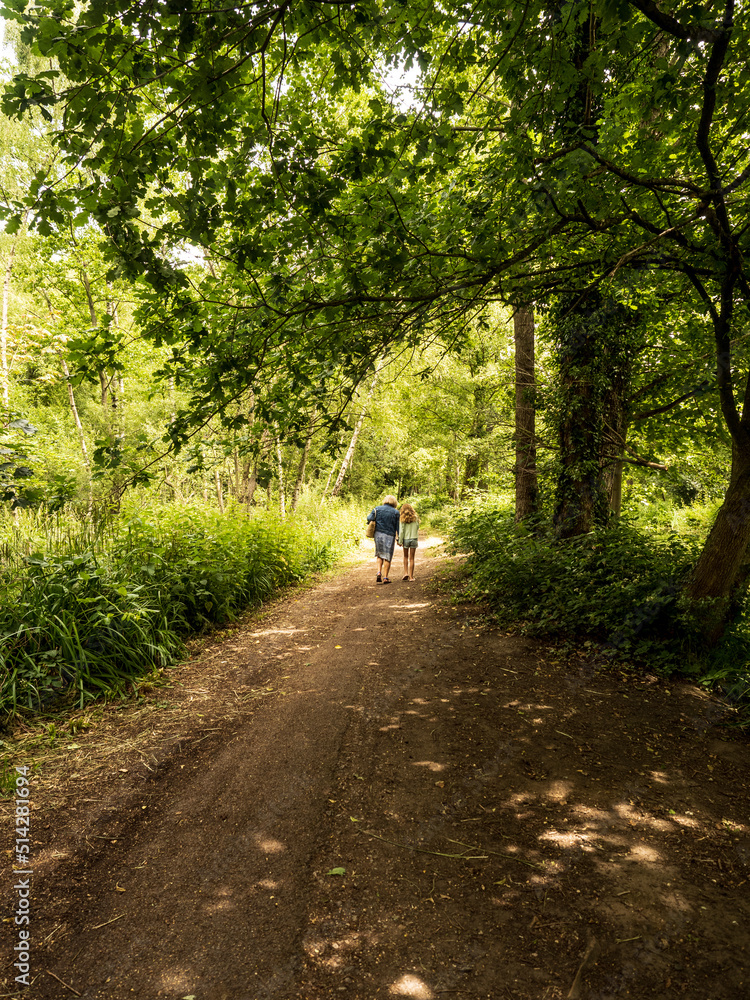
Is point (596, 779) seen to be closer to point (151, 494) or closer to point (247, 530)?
point (247, 530)

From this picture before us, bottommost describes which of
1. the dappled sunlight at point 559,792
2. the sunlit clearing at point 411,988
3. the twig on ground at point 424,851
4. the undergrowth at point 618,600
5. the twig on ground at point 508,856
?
the sunlit clearing at point 411,988

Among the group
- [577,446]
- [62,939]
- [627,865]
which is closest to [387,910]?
[627,865]

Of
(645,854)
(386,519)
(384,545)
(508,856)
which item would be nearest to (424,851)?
(508,856)

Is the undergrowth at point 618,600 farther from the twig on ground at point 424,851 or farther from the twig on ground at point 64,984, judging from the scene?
the twig on ground at point 64,984

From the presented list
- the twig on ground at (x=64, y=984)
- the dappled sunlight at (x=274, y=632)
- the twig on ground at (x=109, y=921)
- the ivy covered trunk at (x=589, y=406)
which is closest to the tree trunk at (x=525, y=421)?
the ivy covered trunk at (x=589, y=406)

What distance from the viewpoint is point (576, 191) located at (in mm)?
3504

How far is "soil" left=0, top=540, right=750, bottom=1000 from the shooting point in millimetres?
2092

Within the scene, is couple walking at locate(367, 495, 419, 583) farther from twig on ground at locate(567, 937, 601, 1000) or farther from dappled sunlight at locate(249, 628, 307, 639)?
twig on ground at locate(567, 937, 601, 1000)

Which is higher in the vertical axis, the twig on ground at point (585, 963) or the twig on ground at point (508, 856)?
the twig on ground at point (585, 963)

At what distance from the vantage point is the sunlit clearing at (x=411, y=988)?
6.49ft

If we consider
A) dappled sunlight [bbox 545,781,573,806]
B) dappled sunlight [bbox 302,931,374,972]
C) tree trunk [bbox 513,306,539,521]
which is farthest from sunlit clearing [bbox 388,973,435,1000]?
tree trunk [bbox 513,306,539,521]

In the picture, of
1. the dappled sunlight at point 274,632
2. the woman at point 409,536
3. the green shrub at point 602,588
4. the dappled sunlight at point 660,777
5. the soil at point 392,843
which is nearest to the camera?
the soil at point 392,843

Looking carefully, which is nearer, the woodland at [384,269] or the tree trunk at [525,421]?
the woodland at [384,269]

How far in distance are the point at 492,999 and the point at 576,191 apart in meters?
4.85
